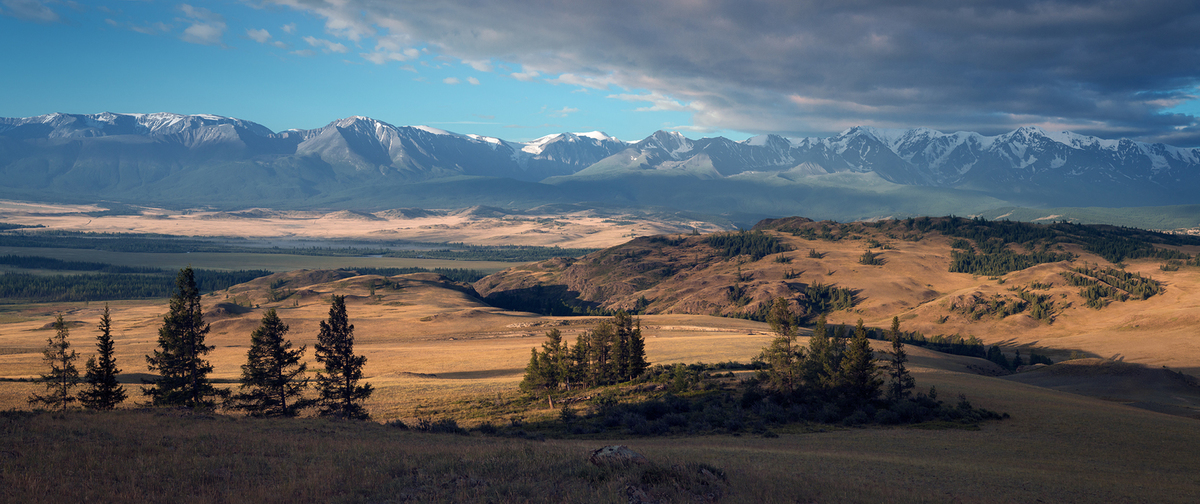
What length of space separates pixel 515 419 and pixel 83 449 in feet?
82.0

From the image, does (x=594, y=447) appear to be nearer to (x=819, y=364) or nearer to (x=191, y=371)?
(x=819, y=364)

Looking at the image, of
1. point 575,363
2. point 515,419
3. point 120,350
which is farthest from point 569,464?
point 120,350

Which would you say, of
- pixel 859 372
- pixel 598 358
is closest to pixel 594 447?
pixel 859 372

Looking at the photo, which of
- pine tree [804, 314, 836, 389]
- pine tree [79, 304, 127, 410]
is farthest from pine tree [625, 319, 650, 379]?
pine tree [79, 304, 127, 410]

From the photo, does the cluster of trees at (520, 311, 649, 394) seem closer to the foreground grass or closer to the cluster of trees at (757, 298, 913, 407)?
the cluster of trees at (757, 298, 913, 407)

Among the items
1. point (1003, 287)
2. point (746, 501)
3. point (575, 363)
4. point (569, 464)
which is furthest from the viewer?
point (1003, 287)

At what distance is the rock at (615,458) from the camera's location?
619 inches

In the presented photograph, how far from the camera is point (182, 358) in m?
38.0

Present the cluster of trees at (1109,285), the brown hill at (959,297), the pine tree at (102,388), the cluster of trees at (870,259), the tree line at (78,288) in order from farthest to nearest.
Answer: the cluster of trees at (870,259)
the tree line at (78,288)
the cluster of trees at (1109,285)
the brown hill at (959,297)
the pine tree at (102,388)

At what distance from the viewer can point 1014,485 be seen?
66.7 feet

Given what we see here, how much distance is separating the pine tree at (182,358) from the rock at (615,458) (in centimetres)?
3198

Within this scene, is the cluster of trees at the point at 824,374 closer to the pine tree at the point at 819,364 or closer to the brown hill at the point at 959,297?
the pine tree at the point at 819,364

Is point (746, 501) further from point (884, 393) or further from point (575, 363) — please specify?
point (575, 363)

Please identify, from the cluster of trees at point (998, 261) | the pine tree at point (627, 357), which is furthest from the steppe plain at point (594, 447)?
the cluster of trees at point (998, 261)
